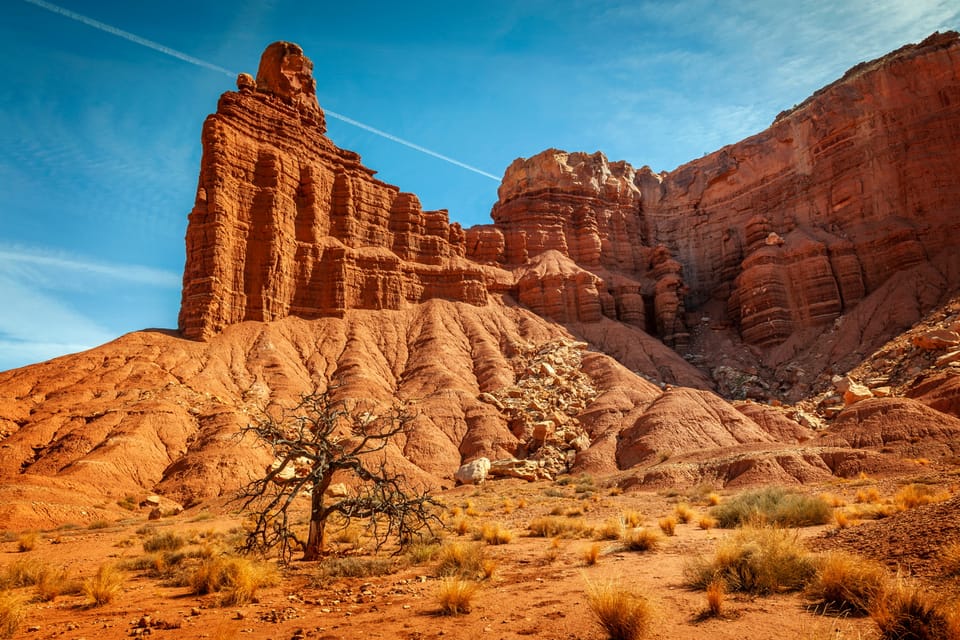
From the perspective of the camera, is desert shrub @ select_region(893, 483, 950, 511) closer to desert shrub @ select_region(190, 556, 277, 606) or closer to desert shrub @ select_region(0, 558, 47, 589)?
desert shrub @ select_region(190, 556, 277, 606)

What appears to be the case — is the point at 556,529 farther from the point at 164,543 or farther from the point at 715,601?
the point at 164,543

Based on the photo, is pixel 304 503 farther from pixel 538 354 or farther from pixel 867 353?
pixel 867 353

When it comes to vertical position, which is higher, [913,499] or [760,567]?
[913,499]

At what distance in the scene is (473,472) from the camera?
1265 inches

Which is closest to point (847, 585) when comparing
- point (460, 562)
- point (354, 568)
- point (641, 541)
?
point (641, 541)

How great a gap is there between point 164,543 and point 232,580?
7466mm

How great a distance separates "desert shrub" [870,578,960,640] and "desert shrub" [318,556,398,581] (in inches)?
307

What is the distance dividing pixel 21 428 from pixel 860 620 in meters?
37.7

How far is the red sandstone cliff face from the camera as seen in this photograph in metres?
45.5

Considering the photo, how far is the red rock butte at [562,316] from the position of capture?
29641 millimetres

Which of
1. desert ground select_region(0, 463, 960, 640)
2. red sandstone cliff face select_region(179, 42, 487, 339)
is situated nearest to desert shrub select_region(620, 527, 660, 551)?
desert ground select_region(0, 463, 960, 640)

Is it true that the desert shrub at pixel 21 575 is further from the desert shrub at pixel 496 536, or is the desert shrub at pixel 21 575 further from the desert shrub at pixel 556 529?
the desert shrub at pixel 556 529

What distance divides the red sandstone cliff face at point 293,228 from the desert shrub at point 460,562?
38171 mm

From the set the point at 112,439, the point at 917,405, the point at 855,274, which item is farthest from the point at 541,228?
the point at 112,439
